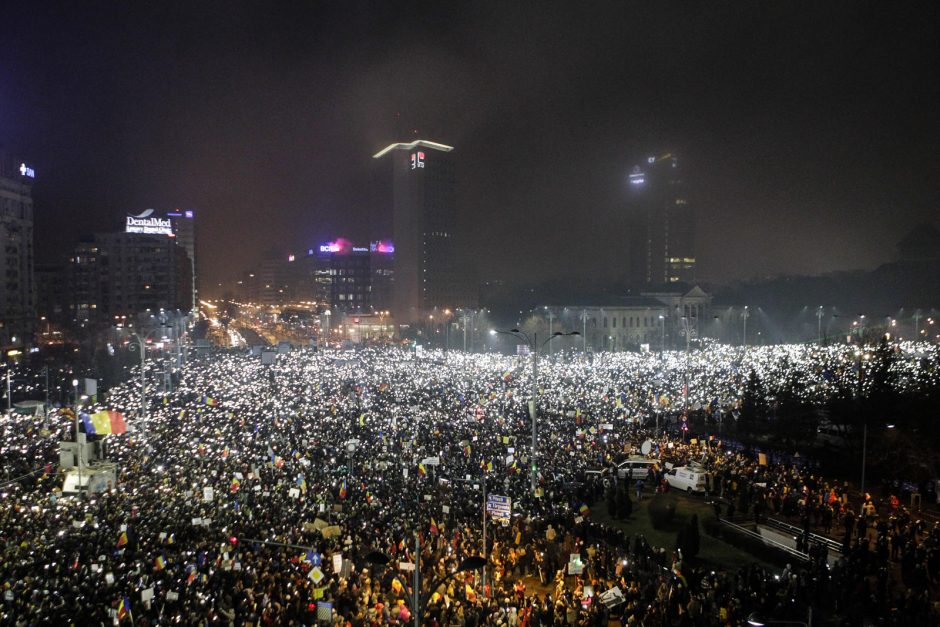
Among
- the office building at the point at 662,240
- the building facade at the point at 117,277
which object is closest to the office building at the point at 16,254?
the building facade at the point at 117,277

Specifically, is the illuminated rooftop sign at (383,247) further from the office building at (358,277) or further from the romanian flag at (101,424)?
the romanian flag at (101,424)

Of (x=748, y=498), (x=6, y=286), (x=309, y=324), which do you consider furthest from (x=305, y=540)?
(x=309, y=324)

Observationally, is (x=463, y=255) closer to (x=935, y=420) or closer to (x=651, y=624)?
(x=935, y=420)

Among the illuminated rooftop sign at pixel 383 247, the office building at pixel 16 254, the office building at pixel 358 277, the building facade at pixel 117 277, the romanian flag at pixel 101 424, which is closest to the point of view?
the romanian flag at pixel 101 424

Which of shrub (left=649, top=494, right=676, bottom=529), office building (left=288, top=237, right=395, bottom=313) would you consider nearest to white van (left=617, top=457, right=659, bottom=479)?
shrub (left=649, top=494, right=676, bottom=529)

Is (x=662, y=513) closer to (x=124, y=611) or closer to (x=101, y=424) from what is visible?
(x=124, y=611)

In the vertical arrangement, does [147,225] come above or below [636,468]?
above

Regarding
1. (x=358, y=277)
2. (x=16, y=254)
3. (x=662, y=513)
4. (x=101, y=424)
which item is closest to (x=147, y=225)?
(x=16, y=254)
